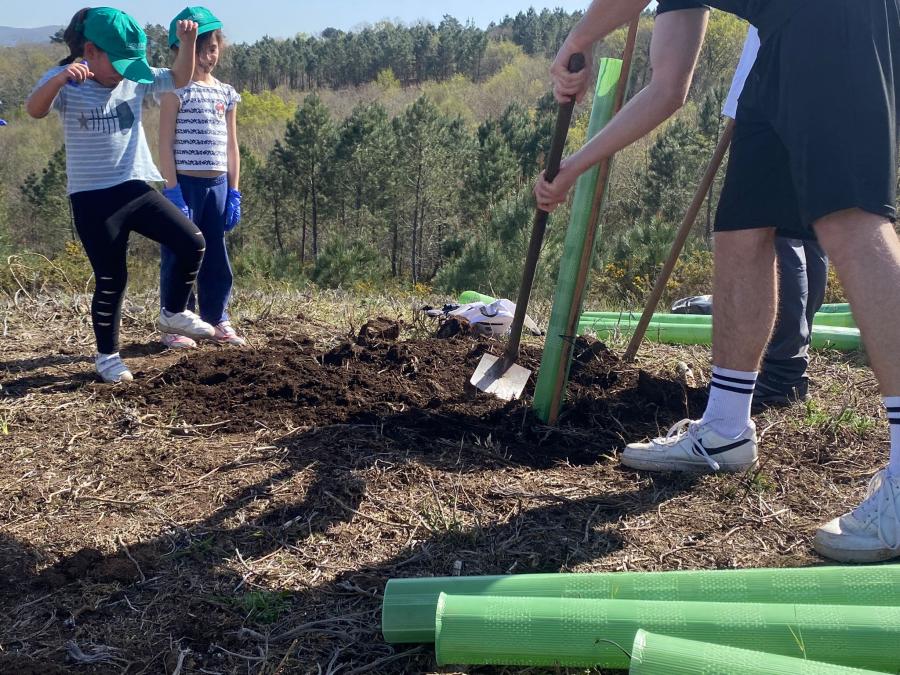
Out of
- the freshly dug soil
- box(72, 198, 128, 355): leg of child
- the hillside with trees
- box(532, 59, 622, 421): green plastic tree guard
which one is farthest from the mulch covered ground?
the hillside with trees

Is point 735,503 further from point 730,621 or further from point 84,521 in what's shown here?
point 84,521

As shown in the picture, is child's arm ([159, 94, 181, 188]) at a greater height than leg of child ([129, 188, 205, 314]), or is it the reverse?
child's arm ([159, 94, 181, 188])

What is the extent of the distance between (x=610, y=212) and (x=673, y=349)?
1293 inches

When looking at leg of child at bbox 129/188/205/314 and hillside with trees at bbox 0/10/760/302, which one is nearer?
leg of child at bbox 129/188/205/314

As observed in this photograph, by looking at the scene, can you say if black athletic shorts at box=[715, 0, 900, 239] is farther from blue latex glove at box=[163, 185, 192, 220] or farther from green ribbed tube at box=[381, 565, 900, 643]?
blue latex glove at box=[163, 185, 192, 220]

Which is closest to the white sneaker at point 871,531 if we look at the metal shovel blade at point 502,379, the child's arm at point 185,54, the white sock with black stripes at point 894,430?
the white sock with black stripes at point 894,430

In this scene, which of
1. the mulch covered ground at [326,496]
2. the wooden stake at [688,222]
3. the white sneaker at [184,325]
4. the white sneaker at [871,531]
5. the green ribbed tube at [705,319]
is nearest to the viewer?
the mulch covered ground at [326,496]

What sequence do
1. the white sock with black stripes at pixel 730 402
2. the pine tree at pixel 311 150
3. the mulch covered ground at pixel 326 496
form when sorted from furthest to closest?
the pine tree at pixel 311 150 → the white sock with black stripes at pixel 730 402 → the mulch covered ground at pixel 326 496

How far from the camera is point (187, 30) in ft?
12.1

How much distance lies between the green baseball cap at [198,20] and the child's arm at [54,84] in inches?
27.5

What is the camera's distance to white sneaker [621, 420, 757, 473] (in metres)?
2.47

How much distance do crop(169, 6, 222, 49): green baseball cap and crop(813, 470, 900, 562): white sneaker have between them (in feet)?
11.9

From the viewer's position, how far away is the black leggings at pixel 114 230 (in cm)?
344

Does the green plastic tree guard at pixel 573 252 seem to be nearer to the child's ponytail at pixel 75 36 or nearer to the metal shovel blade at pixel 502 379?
the metal shovel blade at pixel 502 379
